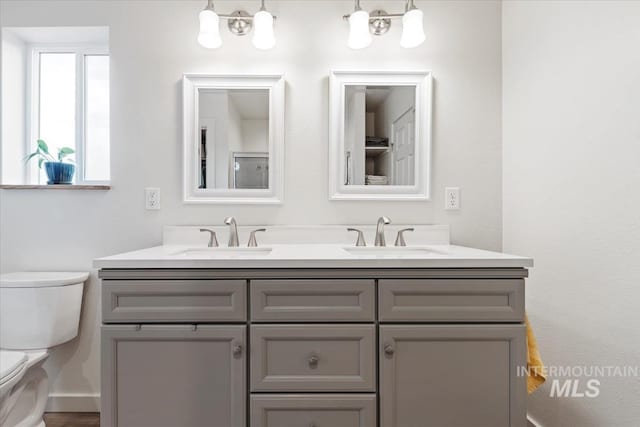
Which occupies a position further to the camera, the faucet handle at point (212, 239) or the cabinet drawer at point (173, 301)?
the faucet handle at point (212, 239)

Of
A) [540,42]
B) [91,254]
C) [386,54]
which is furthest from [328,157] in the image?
[91,254]

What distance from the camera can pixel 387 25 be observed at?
161cm

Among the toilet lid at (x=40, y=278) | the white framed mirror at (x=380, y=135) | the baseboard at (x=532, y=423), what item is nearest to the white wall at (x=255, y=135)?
the white framed mirror at (x=380, y=135)

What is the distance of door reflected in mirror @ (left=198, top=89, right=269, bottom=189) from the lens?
5.38 ft

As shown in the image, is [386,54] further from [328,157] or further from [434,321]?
[434,321]

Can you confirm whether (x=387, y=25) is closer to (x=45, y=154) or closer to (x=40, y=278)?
(x=45, y=154)

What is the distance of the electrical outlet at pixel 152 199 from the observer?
1.65m

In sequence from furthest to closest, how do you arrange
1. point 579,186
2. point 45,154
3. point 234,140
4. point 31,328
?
point 45,154 < point 234,140 < point 31,328 < point 579,186

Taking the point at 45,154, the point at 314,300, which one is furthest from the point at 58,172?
the point at 314,300

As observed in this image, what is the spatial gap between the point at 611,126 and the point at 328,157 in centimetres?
110

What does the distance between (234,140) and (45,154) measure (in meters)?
1.07

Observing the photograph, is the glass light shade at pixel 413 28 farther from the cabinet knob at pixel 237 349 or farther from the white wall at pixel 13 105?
the white wall at pixel 13 105

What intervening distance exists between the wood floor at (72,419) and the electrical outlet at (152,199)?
108cm

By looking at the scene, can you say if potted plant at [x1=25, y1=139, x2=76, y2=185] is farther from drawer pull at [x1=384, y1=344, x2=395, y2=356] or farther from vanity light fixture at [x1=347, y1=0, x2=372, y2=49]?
drawer pull at [x1=384, y1=344, x2=395, y2=356]
